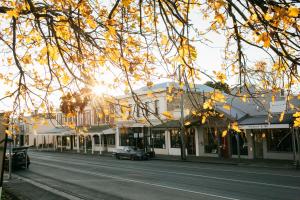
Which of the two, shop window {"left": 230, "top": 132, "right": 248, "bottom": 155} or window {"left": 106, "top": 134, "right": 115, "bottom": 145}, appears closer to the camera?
shop window {"left": 230, "top": 132, "right": 248, "bottom": 155}

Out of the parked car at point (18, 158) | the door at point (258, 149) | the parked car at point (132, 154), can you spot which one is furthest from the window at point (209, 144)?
the parked car at point (18, 158)

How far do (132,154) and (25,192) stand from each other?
21280 mm

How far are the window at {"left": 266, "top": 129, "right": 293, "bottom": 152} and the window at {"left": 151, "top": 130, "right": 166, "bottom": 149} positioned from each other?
14210 millimetres

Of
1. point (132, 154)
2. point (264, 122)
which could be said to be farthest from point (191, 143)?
point (264, 122)

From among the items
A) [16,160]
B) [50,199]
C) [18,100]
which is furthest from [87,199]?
[16,160]

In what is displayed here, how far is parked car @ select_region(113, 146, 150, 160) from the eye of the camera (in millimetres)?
34250

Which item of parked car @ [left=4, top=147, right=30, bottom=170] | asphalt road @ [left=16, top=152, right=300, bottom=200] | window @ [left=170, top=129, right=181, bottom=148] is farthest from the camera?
window @ [left=170, top=129, right=181, bottom=148]

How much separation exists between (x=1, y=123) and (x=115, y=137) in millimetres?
44696

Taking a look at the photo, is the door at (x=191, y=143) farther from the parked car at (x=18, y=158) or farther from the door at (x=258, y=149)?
the parked car at (x=18, y=158)

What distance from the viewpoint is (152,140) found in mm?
41406

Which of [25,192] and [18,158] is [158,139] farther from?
[25,192]

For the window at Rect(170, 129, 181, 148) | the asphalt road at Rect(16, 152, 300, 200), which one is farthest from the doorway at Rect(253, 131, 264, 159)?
the asphalt road at Rect(16, 152, 300, 200)

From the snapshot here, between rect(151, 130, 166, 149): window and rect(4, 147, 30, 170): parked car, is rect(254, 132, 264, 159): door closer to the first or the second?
rect(151, 130, 166, 149): window

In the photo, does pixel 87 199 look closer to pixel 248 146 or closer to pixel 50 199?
pixel 50 199
